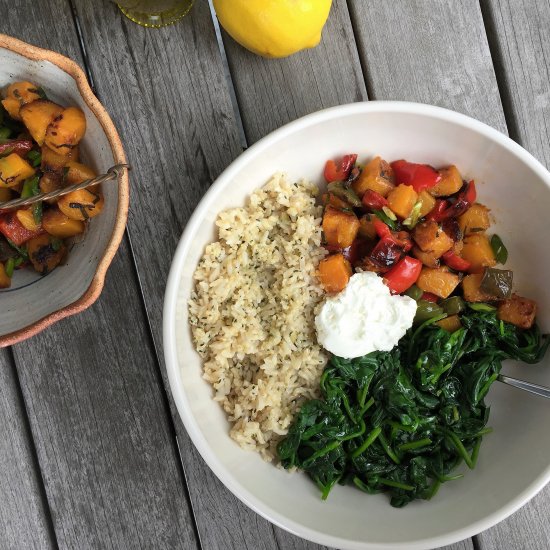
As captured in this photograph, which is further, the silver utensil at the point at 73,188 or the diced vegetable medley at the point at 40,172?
the diced vegetable medley at the point at 40,172

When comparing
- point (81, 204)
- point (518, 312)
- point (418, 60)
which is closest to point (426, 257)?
point (518, 312)

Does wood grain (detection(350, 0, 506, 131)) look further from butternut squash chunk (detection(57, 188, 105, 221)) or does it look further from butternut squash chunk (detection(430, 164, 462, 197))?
butternut squash chunk (detection(57, 188, 105, 221))

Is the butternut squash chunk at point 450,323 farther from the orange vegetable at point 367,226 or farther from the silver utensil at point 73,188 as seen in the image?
the silver utensil at point 73,188

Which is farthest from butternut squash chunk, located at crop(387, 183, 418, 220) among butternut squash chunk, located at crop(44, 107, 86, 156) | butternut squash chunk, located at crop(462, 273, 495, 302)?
butternut squash chunk, located at crop(44, 107, 86, 156)

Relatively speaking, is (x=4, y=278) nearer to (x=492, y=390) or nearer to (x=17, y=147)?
(x=17, y=147)

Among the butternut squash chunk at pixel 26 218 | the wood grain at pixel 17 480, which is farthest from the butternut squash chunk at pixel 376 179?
the wood grain at pixel 17 480

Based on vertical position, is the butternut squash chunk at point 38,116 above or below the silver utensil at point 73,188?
above

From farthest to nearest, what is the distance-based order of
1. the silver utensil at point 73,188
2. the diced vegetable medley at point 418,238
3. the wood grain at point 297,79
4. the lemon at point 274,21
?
1. the wood grain at point 297,79
2. the diced vegetable medley at point 418,238
3. the lemon at point 274,21
4. the silver utensil at point 73,188
